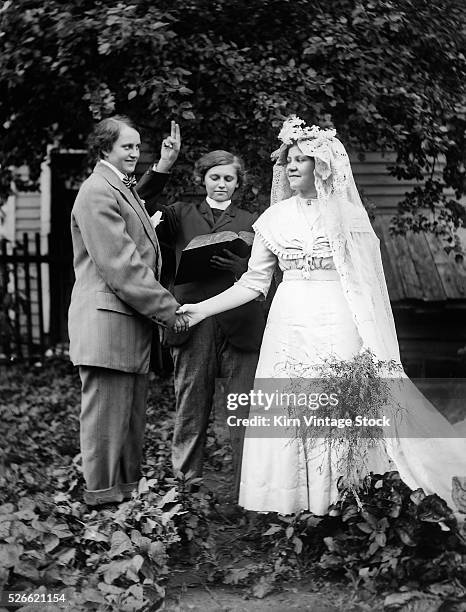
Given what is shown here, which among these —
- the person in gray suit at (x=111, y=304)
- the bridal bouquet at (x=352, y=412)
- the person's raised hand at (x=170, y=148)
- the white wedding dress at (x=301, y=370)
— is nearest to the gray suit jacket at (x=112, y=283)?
the person in gray suit at (x=111, y=304)

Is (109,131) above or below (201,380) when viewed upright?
above

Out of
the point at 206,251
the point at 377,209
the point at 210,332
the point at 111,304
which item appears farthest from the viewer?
the point at 377,209

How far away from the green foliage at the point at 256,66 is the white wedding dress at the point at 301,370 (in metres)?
2.04

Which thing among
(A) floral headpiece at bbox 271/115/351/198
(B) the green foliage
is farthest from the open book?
(B) the green foliage

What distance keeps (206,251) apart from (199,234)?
189mm

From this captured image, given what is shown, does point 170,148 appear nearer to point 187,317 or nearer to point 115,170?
point 115,170

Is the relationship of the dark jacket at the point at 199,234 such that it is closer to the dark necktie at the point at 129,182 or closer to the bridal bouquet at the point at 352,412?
the dark necktie at the point at 129,182

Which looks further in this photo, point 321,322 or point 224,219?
point 224,219

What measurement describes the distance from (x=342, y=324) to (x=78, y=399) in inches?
161

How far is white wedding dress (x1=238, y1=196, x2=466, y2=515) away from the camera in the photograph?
371 centimetres

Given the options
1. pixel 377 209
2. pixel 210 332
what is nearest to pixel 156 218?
pixel 210 332

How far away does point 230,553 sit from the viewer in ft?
12.4

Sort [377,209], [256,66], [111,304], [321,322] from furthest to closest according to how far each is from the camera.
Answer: [377,209], [256,66], [321,322], [111,304]

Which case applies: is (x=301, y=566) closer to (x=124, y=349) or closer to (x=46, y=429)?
(x=124, y=349)
